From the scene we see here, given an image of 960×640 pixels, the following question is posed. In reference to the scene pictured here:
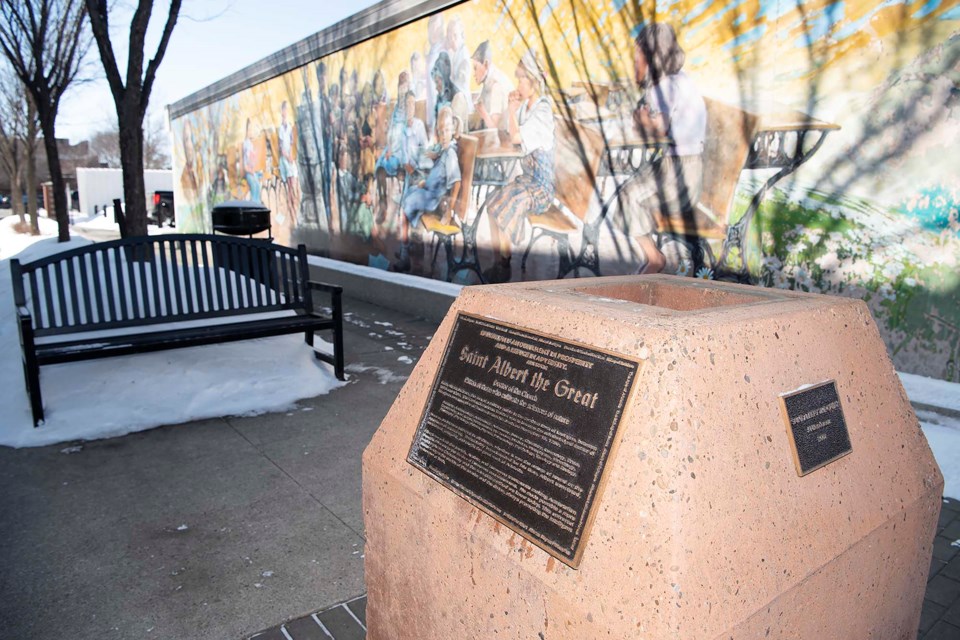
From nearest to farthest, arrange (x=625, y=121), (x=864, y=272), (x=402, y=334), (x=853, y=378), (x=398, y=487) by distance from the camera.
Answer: (x=853, y=378) < (x=398, y=487) < (x=864, y=272) < (x=625, y=121) < (x=402, y=334)

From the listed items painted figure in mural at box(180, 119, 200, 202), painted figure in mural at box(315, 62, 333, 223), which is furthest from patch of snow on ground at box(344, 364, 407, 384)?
painted figure in mural at box(180, 119, 200, 202)

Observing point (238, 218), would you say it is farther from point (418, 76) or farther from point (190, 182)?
point (190, 182)

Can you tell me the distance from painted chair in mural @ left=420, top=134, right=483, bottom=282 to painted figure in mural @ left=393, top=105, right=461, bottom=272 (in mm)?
88

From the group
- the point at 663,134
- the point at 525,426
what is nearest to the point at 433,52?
the point at 663,134

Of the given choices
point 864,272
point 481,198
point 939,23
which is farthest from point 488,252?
point 939,23

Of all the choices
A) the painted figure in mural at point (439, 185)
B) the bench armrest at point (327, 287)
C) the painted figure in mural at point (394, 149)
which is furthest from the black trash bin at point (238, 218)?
the bench armrest at point (327, 287)

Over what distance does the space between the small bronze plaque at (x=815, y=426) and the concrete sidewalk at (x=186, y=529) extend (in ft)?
5.85

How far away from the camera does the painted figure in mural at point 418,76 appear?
8914mm

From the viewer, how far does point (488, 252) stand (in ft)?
26.6

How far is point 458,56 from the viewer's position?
8.16 meters

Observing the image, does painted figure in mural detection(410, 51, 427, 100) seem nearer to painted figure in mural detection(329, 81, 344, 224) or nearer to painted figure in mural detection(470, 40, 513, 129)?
painted figure in mural detection(470, 40, 513, 129)

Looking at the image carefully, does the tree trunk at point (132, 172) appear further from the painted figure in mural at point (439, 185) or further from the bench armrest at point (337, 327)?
the bench armrest at point (337, 327)

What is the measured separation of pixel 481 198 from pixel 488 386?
6509mm

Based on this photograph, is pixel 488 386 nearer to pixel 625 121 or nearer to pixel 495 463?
pixel 495 463
